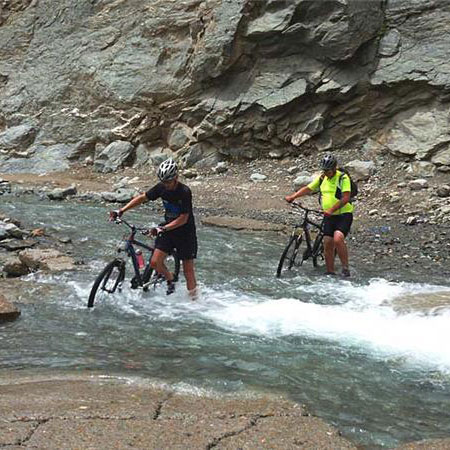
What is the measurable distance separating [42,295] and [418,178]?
13996 millimetres

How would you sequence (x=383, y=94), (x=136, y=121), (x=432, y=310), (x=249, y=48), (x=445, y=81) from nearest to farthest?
(x=432, y=310) < (x=445, y=81) < (x=383, y=94) < (x=249, y=48) < (x=136, y=121)

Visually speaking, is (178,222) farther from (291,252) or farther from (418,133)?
(418,133)

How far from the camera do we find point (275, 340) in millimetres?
6871

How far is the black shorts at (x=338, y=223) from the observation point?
10070mm

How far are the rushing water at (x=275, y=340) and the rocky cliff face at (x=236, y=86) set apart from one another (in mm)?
12315

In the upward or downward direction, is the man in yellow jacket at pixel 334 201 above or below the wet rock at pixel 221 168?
above

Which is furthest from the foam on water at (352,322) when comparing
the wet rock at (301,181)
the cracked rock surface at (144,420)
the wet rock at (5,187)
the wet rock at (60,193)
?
the wet rock at (5,187)

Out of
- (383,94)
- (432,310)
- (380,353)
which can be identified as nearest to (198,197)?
(383,94)

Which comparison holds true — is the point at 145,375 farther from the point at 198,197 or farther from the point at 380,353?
the point at 198,197

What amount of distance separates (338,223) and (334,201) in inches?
16.7

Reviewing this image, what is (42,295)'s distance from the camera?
8.45m

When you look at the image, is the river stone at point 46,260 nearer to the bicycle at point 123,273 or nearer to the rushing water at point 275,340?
the rushing water at point 275,340

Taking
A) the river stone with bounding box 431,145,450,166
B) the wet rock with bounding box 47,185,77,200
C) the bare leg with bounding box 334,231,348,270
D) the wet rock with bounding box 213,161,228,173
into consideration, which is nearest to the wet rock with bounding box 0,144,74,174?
the wet rock with bounding box 47,185,77,200

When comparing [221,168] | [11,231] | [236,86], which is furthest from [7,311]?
[236,86]
